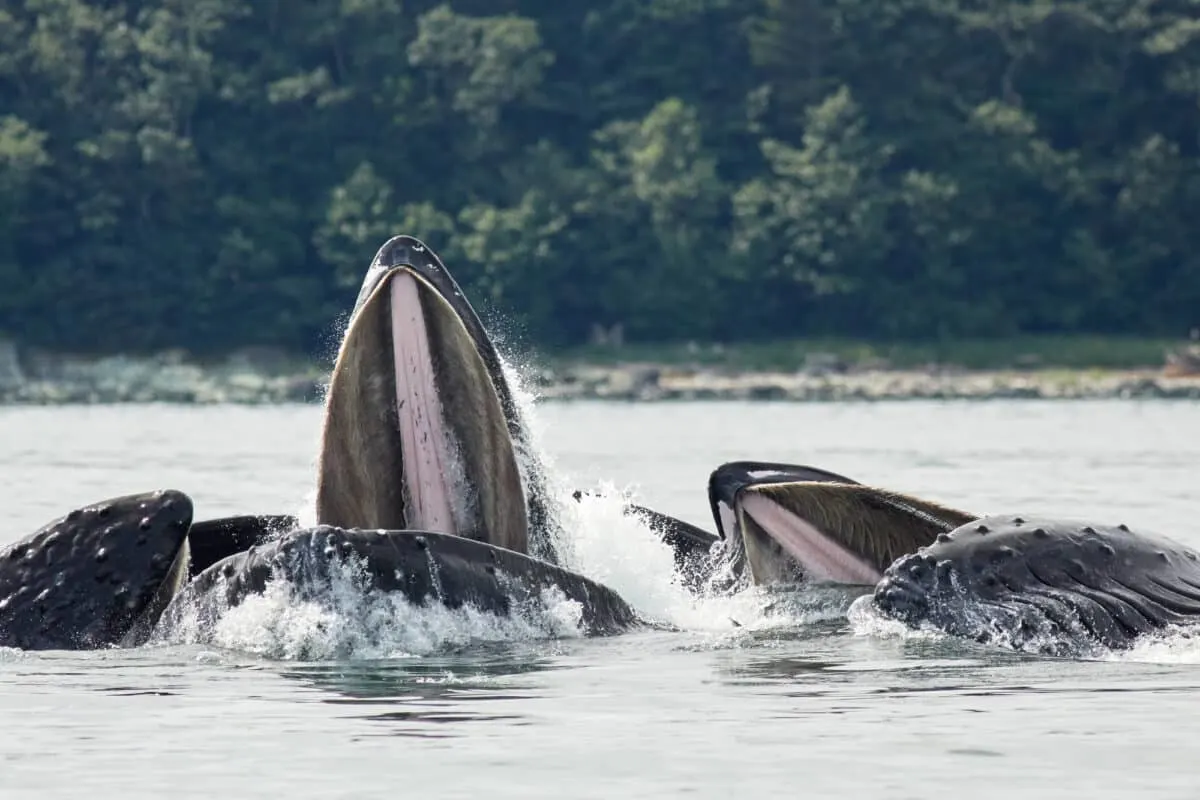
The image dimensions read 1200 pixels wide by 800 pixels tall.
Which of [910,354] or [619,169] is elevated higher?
[619,169]

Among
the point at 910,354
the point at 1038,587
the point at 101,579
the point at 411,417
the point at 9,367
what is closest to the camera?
the point at 411,417

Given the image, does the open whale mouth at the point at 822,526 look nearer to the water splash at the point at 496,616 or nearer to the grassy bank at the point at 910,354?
the water splash at the point at 496,616

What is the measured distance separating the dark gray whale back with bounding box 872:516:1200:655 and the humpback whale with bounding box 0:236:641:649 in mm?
1738

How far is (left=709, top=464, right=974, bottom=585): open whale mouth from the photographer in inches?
590

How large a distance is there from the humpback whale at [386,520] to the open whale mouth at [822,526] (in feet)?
3.09

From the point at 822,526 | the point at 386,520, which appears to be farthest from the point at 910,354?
the point at 386,520

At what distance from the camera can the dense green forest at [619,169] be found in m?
87.0

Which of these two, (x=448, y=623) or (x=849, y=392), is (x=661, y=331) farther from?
(x=448, y=623)

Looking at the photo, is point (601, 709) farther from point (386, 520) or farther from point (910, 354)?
point (910, 354)

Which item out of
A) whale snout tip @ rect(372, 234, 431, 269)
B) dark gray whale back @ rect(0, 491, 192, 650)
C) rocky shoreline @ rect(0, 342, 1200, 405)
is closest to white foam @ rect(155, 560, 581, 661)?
dark gray whale back @ rect(0, 491, 192, 650)

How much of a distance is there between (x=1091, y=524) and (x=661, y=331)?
7296 cm

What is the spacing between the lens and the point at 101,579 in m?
14.5

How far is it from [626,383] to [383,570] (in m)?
64.0

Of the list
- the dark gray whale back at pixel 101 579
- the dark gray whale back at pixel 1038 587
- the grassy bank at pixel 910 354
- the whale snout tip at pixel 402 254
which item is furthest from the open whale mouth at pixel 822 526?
the grassy bank at pixel 910 354
